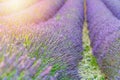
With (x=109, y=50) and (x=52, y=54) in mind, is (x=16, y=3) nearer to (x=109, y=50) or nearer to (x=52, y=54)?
(x=109, y=50)

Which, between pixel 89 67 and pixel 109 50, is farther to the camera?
pixel 89 67

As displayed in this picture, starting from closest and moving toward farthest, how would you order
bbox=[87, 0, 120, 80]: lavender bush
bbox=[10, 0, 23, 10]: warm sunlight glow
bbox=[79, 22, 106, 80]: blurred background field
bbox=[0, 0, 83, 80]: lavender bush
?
bbox=[0, 0, 83, 80]: lavender bush < bbox=[87, 0, 120, 80]: lavender bush < bbox=[79, 22, 106, 80]: blurred background field < bbox=[10, 0, 23, 10]: warm sunlight glow

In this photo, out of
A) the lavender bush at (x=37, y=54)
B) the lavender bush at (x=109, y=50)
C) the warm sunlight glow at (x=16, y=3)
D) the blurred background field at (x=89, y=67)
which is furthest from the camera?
the warm sunlight glow at (x=16, y=3)

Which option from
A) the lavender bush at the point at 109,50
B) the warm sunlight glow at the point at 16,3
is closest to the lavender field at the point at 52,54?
the lavender bush at the point at 109,50

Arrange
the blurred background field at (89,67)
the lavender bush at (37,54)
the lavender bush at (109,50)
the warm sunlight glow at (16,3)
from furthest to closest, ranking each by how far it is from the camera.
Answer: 1. the warm sunlight glow at (16,3)
2. the blurred background field at (89,67)
3. the lavender bush at (109,50)
4. the lavender bush at (37,54)

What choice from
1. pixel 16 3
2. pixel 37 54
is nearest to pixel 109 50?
pixel 37 54

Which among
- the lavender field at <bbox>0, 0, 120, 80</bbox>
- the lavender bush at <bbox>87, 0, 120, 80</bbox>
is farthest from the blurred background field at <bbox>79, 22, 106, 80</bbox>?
the lavender bush at <bbox>87, 0, 120, 80</bbox>

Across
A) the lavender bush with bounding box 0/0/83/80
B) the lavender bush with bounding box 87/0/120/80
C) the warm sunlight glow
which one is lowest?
the lavender bush with bounding box 87/0/120/80

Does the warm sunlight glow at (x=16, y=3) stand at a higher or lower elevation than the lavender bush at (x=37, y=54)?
higher

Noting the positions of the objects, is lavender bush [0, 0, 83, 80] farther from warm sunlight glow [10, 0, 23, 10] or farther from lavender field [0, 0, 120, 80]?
warm sunlight glow [10, 0, 23, 10]

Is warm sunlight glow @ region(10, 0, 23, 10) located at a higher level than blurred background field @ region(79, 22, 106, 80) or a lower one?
higher

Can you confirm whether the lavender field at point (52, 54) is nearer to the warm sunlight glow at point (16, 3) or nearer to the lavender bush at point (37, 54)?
the lavender bush at point (37, 54)
